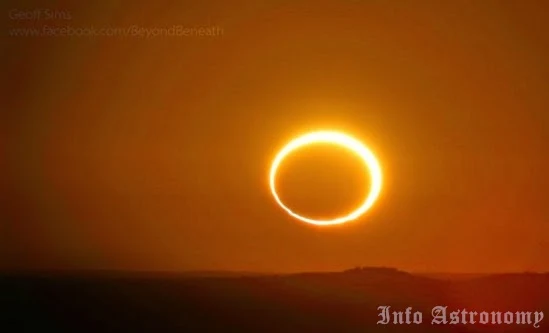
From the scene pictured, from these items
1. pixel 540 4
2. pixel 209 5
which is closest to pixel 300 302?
pixel 209 5

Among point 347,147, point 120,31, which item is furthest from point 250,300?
point 120,31

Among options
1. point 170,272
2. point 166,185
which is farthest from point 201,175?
point 170,272

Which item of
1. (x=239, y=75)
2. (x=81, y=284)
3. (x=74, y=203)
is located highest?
(x=239, y=75)

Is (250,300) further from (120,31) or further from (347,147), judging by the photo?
(120,31)

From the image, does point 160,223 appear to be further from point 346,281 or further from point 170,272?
point 346,281

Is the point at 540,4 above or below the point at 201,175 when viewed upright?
above
